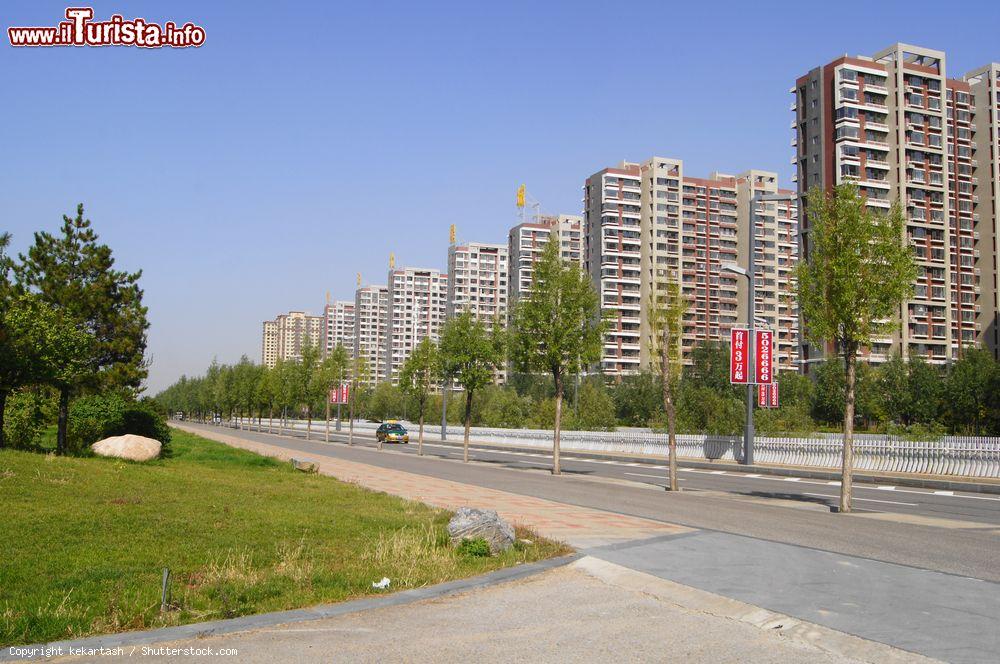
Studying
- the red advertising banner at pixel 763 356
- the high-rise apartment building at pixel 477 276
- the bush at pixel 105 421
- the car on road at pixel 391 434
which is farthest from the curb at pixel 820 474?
the high-rise apartment building at pixel 477 276

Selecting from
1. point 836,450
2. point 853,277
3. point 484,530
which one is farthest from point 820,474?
point 484,530

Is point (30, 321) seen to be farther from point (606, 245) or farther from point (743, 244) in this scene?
point (743, 244)

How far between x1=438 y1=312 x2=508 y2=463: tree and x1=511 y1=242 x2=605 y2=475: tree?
8.72m

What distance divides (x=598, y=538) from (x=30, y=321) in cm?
1515

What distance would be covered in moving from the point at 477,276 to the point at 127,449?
152 metres

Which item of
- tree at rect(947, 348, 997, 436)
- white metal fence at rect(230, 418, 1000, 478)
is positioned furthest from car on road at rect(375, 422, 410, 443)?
tree at rect(947, 348, 997, 436)

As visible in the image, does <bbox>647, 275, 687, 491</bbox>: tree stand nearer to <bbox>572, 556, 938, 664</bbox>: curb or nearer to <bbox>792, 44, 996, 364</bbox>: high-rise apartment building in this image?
<bbox>572, 556, 938, 664</bbox>: curb

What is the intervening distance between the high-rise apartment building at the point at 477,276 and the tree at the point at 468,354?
5084 inches

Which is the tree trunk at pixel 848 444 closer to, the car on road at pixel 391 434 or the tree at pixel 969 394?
the car on road at pixel 391 434

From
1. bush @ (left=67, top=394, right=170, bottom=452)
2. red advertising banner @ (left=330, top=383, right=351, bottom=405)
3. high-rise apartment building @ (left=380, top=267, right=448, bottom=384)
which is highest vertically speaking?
high-rise apartment building @ (left=380, top=267, right=448, bottom=384)

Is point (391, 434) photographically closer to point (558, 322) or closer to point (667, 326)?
point (558, 322)

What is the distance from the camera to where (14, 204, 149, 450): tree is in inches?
1064

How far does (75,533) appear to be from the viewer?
959cm

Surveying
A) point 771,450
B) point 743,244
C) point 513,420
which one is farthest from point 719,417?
point 743,244
